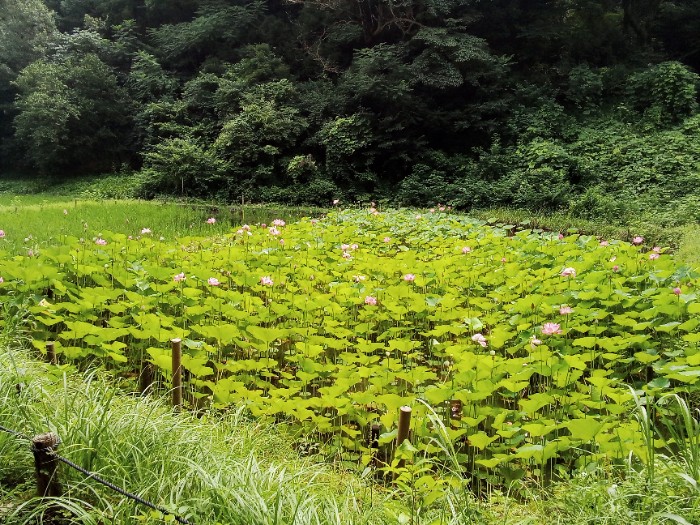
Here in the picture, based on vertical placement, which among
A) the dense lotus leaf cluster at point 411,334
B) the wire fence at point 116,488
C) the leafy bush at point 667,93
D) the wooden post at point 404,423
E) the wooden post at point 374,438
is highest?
the leafy bush at point 667,93

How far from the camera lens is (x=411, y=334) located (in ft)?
12.2

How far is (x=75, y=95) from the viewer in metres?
18.9

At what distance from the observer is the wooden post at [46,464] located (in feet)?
5.35

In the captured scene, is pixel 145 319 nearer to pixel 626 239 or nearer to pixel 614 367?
pixel 614 367

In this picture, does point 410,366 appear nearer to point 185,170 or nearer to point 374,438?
point 374,438

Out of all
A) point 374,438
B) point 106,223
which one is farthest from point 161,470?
point 106,223

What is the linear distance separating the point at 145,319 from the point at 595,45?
17139 mm

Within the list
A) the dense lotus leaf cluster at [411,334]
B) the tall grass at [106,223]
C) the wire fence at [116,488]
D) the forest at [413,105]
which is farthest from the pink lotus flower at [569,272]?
the forest at [413,105]

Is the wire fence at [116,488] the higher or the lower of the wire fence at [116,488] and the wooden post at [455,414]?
the higher

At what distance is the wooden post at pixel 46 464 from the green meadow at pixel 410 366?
2.1 inches

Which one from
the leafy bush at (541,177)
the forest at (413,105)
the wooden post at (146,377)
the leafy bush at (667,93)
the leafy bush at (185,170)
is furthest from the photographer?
the leafy bush at (185,170)

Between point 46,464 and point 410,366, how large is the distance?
2.09m

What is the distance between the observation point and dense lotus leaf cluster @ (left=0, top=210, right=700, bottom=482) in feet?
7.90

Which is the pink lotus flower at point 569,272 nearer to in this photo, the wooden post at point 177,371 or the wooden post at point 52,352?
the wooden post at point 177,371
